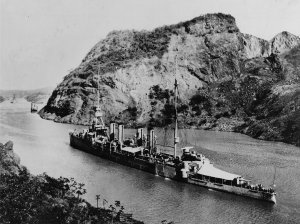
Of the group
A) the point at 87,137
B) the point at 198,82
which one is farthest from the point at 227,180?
the point at 198,82

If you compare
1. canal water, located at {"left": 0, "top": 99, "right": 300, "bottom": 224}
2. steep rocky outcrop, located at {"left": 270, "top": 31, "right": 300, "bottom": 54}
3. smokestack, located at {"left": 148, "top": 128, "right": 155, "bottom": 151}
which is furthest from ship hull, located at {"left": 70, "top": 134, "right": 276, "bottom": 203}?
steep rocky outcrop, located at {"left": 270, "top": 31, "right": 300, "bottom": 54}

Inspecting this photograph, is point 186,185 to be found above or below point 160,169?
below

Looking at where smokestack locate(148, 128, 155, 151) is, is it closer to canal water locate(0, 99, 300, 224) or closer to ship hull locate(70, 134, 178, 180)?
ship hull locate(70, 134, 178, 180)

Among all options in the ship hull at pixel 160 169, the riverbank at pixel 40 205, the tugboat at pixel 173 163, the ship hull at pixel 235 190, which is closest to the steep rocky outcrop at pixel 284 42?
the tugboat at pixel 173 163

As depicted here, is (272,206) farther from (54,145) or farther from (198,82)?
(198,82)

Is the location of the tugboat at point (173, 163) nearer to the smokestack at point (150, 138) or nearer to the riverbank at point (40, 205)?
the smokestack at point (150, 138)

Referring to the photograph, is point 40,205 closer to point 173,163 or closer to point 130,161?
point 173,163

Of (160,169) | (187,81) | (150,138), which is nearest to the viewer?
(160,169)

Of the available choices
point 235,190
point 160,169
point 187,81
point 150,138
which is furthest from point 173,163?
point 187,81
